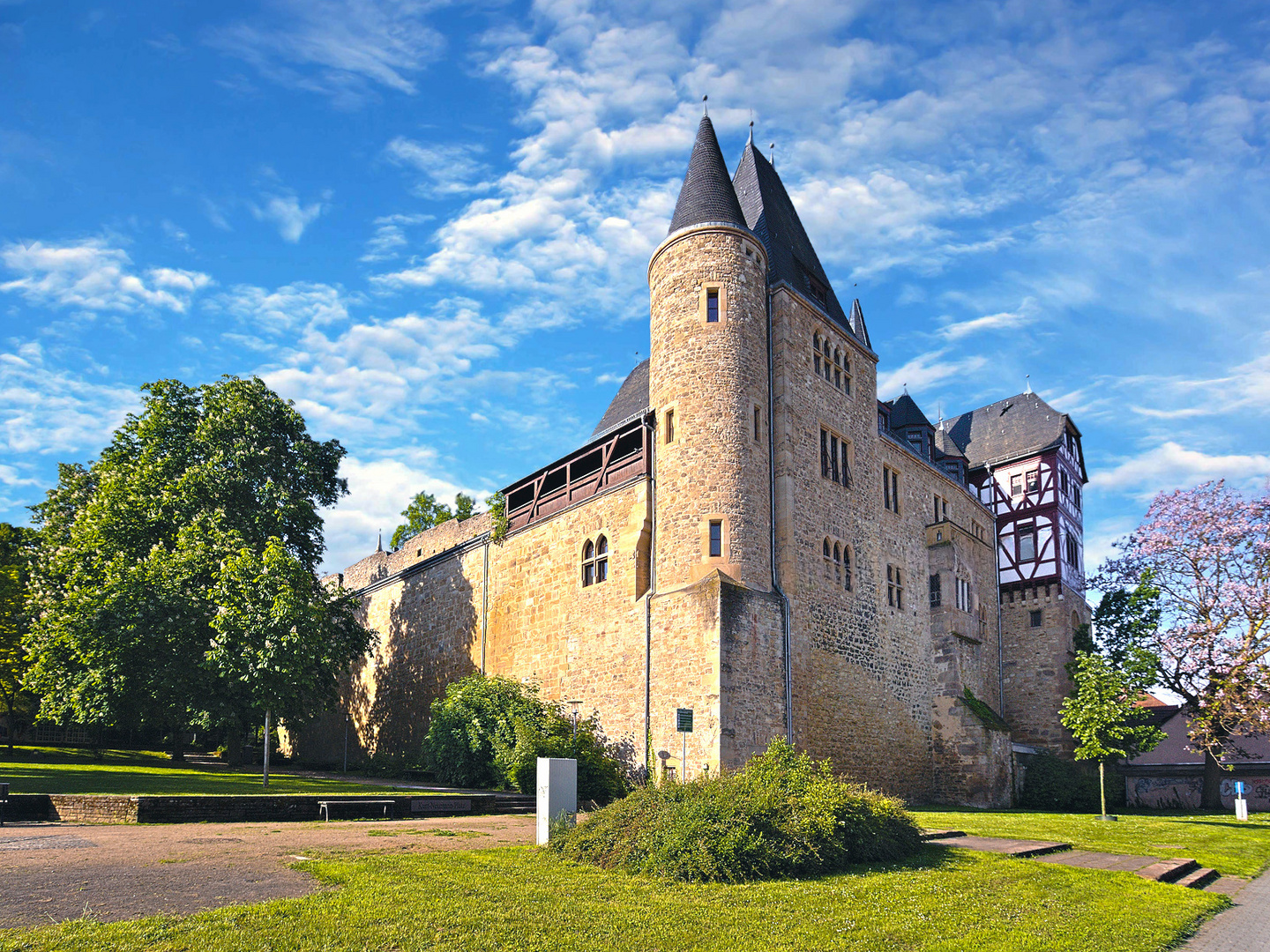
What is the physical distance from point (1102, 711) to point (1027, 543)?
12684 millimetres

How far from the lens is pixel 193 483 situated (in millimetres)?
26750

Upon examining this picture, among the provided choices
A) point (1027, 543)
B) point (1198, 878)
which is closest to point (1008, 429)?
point (1027, 543)

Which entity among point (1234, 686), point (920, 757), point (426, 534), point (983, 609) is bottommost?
point (920, 757)

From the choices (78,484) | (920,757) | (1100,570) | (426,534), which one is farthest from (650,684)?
(78,484)

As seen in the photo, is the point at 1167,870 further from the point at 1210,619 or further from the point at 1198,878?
the point at 1210,619

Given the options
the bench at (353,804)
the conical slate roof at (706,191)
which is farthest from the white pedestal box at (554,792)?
the conical slate roof at (706,191)

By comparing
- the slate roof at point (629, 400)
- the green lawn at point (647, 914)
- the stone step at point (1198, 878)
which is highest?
the slate roof at point (629, 400)

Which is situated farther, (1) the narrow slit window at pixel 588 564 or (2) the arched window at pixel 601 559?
(1) the narrow slit window at pixel 588 564

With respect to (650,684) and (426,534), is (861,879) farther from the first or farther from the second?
(426,534)

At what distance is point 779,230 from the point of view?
1061 inches

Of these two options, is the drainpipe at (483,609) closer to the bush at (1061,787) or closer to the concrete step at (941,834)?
the concrete step at (941,834)

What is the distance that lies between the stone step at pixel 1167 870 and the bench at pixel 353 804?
38.3 feet

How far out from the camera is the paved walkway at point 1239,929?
8484mm

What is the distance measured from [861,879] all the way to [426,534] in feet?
92.2
